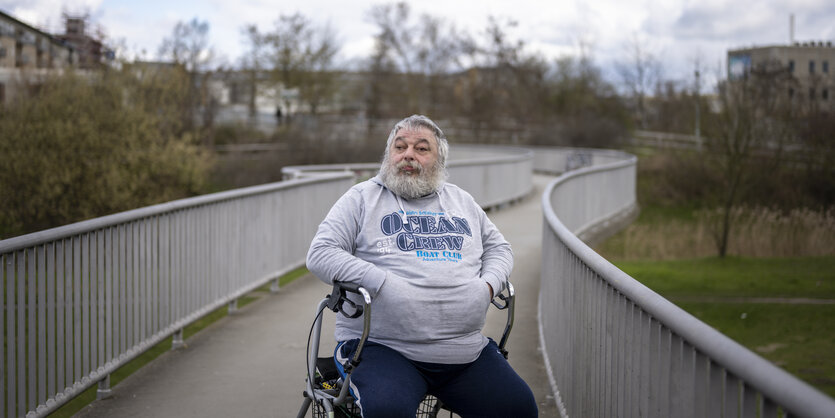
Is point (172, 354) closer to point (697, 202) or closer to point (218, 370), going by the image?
point (218, 370)

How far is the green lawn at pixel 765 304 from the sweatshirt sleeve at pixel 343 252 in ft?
23.2

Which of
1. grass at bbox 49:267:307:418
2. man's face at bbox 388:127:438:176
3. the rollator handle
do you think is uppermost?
man's face at bbox 388:127:438:176

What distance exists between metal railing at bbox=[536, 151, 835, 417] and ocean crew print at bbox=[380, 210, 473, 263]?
660 mm

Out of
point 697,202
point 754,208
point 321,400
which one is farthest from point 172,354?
point 697,202

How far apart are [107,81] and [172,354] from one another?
19901 millimetres

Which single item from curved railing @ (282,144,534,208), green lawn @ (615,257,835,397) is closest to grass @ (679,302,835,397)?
green lawn @ (615,257,835,397)

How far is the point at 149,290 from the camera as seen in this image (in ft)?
21.7

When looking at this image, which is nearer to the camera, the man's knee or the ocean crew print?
the man's knee

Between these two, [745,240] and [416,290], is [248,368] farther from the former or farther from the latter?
[745,240]

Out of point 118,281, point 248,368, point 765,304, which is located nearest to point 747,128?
point 765,304

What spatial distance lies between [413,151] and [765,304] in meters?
11.9

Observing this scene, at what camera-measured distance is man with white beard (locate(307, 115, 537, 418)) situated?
380 cm

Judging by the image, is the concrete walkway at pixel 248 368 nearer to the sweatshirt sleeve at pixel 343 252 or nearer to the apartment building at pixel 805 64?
the sweatshirt sleeve at pixel 343 252

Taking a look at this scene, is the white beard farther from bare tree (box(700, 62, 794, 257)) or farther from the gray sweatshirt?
bare tree (box(700, 62, 794, 257))
